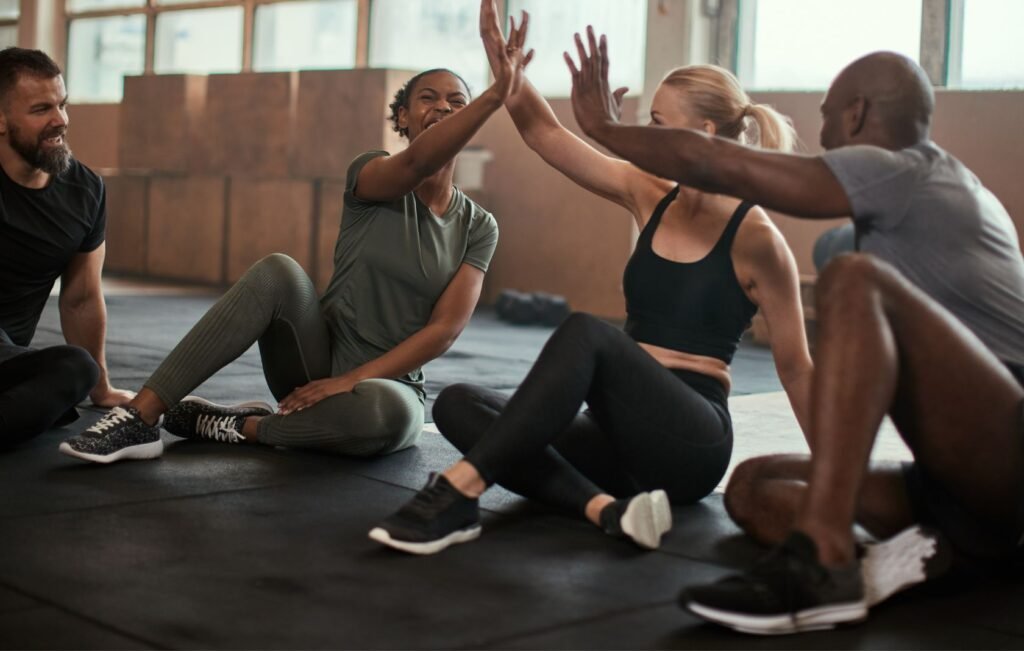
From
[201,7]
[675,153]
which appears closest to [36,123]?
[675,153]

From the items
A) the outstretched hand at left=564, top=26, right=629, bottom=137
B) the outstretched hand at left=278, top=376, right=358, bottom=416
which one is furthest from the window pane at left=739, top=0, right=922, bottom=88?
the outstretched hand at left=564, top=26, right=629, bottom=137

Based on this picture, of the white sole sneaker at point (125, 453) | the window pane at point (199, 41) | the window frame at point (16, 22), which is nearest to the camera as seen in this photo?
the white sole sneaker at point (125, 453)

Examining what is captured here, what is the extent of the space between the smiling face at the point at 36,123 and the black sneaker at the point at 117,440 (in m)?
0.74

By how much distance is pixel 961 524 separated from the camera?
2178 mm

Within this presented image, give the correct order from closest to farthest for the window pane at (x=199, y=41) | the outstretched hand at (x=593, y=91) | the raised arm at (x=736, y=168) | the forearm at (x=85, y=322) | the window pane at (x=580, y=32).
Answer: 1. the raised arm at (x=736, y=168)
2. the outstretched hand at (x=593, y=91)
3. the forearm at (x=85, y=322)
4. the window pane at (x=580, y=32)
5. the window pane at (x=199, y=41)

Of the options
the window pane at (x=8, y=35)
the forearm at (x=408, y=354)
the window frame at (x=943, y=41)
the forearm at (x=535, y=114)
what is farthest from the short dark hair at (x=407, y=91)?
the window pane at (x=8, y=35)

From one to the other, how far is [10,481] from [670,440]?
140 centimetres

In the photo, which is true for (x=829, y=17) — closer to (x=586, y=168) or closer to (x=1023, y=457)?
(x=586, y=168)

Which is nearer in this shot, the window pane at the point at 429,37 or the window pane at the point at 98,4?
the window pane at the point at 429,37

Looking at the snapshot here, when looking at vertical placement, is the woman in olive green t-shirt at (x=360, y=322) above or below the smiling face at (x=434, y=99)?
below

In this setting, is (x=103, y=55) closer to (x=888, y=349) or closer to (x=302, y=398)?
(x=302, y=398)

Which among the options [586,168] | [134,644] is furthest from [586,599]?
[586,168]

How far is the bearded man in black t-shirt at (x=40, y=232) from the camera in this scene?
3094 millimetres

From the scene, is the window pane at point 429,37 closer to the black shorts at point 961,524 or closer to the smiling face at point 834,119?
the smiling face at point 834,119
